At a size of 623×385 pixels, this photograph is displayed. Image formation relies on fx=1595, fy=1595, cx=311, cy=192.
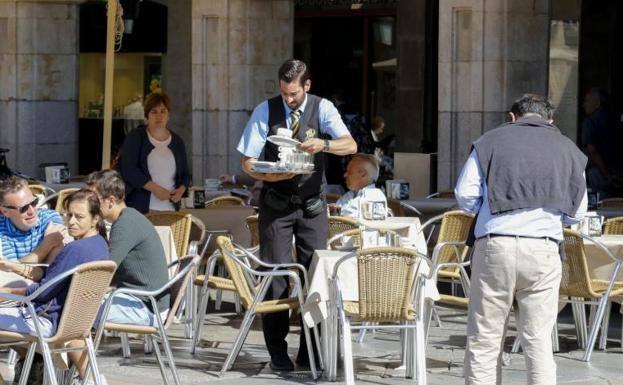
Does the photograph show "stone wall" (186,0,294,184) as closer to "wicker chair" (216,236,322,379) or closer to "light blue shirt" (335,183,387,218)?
"light blue shirt" (335,183,387,218)

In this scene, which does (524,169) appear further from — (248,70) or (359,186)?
(248,70)

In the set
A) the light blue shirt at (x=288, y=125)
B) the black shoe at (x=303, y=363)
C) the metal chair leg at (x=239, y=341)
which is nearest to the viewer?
the metal chair leg at (x=239, y=341)

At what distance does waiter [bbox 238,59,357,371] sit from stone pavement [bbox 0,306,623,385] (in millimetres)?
423

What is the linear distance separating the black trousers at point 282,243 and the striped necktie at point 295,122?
465 millimetres

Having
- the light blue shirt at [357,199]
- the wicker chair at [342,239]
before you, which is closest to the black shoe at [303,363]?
the wicker chair at [342,239]

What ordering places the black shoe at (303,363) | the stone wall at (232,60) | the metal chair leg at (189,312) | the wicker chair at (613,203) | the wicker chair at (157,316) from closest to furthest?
1. the wicker chair at (157,316)
2. the black shoe at (303,363)
3. the metal chair leg at (189,312)
4. the wicker chair at (613,203)
5. the stone wall at (232,60)

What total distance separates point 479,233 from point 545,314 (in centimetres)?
51

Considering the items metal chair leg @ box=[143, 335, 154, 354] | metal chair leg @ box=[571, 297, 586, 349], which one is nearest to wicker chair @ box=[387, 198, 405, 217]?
metal chair leg @ box=[571, 297, 586, 349]

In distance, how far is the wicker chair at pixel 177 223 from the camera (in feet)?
36.6

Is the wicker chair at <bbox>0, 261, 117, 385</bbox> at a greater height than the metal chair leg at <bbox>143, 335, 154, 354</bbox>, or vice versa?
the wicker chair at <bbox>0, 261, 117, 385</bbox>

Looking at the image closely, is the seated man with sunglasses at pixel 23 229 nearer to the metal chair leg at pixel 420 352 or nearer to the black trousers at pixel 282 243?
the black trousers at pixel 282 243

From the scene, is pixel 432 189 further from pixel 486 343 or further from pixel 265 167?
pixel 486 343

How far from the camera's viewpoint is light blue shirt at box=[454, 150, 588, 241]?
7710 millimetres

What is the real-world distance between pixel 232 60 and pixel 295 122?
27.9 ft
